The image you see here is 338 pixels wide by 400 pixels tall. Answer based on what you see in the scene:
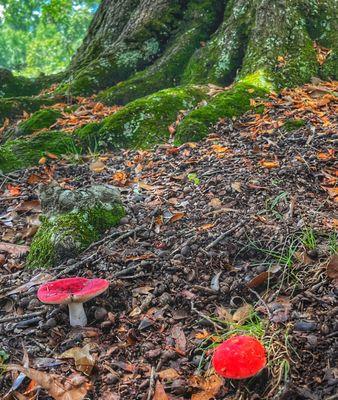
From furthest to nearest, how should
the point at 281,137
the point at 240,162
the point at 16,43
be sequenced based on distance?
the point at 16,43
the point at 281,137
the point at 240,162

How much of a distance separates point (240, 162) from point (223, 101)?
1309 mm

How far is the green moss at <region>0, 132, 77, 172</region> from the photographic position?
195 inches

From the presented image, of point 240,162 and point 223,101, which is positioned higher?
point 223,101

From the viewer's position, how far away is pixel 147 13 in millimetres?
7395

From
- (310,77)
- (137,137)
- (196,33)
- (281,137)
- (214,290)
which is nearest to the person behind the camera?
(214,290)

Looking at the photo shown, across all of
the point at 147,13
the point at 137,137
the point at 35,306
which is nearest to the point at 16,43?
the point at 147,13

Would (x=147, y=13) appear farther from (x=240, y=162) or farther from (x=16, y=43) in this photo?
(x=16, y=43)

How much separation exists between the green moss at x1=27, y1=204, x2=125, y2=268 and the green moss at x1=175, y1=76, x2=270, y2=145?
1.76 m

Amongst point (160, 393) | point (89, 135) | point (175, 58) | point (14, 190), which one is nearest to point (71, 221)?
point (14, 190)

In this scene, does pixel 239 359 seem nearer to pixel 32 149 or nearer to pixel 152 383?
pixel 152 383

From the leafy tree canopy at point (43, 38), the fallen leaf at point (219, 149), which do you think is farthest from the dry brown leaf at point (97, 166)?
the leafy tree canopy at point (43, 38)

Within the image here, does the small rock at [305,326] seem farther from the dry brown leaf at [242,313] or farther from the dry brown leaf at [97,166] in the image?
the dry brown leaf at [97,166]

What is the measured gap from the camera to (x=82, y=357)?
98.7 inches

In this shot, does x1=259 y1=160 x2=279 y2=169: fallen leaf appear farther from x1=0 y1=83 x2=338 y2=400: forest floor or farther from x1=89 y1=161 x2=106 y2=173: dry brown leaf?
x1=89 y1=161 x2=106 y2=173: dry brown leaf
